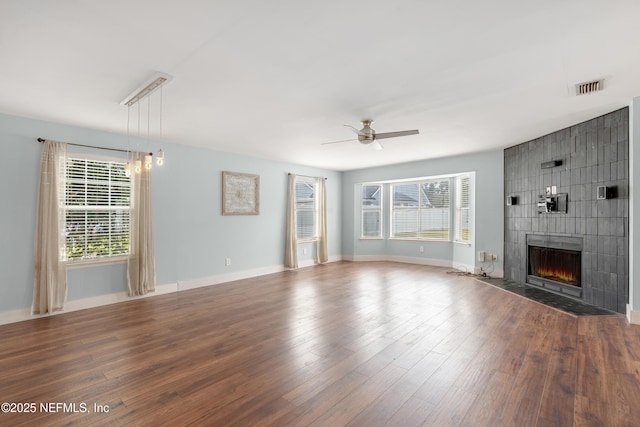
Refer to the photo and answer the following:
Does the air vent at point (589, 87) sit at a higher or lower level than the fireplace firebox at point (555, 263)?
higher

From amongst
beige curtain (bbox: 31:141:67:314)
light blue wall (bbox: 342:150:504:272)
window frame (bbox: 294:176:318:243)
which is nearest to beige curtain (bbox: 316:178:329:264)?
window frame (bbox: 294:176:318:243)

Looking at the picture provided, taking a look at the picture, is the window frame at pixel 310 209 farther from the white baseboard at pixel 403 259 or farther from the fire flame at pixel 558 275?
the fire flame at pixel 558 275

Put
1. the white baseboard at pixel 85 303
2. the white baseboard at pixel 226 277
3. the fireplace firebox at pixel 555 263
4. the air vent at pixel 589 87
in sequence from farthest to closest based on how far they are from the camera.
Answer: the white baseboard at pixel 226 277 < the fireplace firebox at pixel 555 263 < the white baseboard at pixel 85 303 < the air vent at pixel 589 87

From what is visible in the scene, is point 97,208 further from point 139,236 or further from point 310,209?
point 310,209

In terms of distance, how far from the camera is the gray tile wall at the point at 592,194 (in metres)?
3.88

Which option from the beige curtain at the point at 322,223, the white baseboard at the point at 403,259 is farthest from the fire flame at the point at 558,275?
the beige curtain at the point at 322,223

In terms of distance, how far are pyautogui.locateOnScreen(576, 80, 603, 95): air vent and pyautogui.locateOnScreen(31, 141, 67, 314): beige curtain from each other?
6.26m

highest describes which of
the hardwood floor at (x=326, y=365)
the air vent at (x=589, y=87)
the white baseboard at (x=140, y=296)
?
the air vent at (x=589, y=87)

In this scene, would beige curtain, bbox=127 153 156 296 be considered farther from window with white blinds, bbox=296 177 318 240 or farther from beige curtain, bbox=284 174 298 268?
window with white blinds, bbox=296 177 318 240

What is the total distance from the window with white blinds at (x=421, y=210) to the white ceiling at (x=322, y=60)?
356 cm

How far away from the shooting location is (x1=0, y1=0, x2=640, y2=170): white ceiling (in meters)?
1.95

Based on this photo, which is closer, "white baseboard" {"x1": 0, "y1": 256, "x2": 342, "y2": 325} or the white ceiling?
the white ceiling

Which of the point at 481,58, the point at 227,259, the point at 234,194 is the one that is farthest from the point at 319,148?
the point at 481,58

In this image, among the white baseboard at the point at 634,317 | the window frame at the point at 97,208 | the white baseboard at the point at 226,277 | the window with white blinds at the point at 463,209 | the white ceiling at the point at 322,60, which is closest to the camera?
the white ceiling at the point at 322,60
